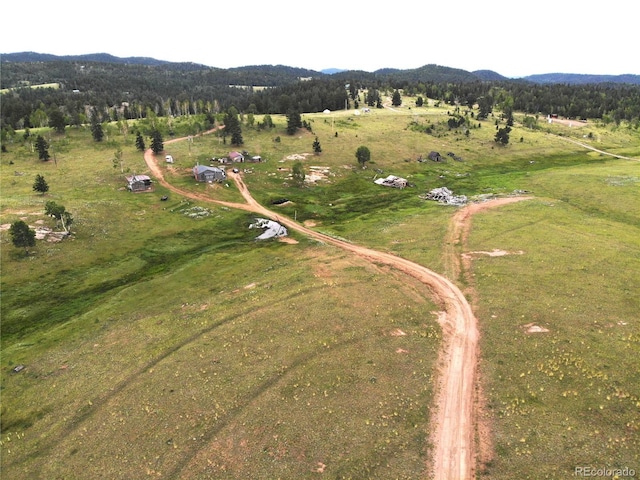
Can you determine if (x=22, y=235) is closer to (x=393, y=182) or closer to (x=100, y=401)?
(x=100, y=401)

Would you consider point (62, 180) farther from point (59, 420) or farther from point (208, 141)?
point (59, 420)

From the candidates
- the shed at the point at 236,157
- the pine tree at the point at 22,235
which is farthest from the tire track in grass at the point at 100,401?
the shed at the point at 236,157

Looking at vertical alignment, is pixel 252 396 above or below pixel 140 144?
below

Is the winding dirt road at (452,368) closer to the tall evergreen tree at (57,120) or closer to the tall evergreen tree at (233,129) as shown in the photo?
the tall evergreen tree at (233,129)

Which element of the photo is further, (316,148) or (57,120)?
(57,120)

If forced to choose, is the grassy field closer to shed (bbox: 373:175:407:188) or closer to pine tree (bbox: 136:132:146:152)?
shed (bbox: 373:175:407:188)

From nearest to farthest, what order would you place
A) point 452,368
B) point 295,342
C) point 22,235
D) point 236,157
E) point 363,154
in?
point 452,368 → point 295,342 → point 22,235 → point 236,157 → point 363,154

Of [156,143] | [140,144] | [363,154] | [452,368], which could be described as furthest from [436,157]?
[452,368]
